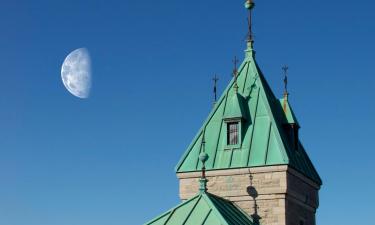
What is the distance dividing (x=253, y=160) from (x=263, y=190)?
1.43 m

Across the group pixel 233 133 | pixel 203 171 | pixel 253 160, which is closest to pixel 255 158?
pixel 253 160

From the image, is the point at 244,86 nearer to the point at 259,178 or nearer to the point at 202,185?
the point at 259,178

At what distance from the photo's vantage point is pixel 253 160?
37.6m

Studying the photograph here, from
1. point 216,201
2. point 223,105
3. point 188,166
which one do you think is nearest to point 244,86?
point 223,105

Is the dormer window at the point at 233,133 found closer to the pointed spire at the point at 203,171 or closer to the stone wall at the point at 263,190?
the pointed spire at the point at 203,171

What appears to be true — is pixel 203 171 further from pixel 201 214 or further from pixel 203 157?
pixel 201 214

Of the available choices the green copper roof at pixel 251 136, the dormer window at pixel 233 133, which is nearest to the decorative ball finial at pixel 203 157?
the green copper roof at pixel 251 136

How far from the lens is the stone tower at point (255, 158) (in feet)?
122

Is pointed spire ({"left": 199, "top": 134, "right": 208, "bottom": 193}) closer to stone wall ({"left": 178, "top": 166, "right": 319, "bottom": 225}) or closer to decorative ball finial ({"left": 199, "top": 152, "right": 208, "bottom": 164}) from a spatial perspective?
decorative ball finial ({"left": 199, "top": 152, "right": 208, "bottom": 164})

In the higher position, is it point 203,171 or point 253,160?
point 253,160

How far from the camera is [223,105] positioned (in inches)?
1586

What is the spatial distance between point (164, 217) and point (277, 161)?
6.37 meters

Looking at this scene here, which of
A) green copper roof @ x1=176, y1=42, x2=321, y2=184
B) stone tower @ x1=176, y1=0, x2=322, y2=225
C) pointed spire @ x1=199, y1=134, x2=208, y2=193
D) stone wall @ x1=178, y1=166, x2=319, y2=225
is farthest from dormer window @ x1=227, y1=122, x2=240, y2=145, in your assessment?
stone wall @ x1=178, y1=166, x2=319, y2=225

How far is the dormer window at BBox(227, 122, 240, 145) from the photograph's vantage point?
38688 millimetres
